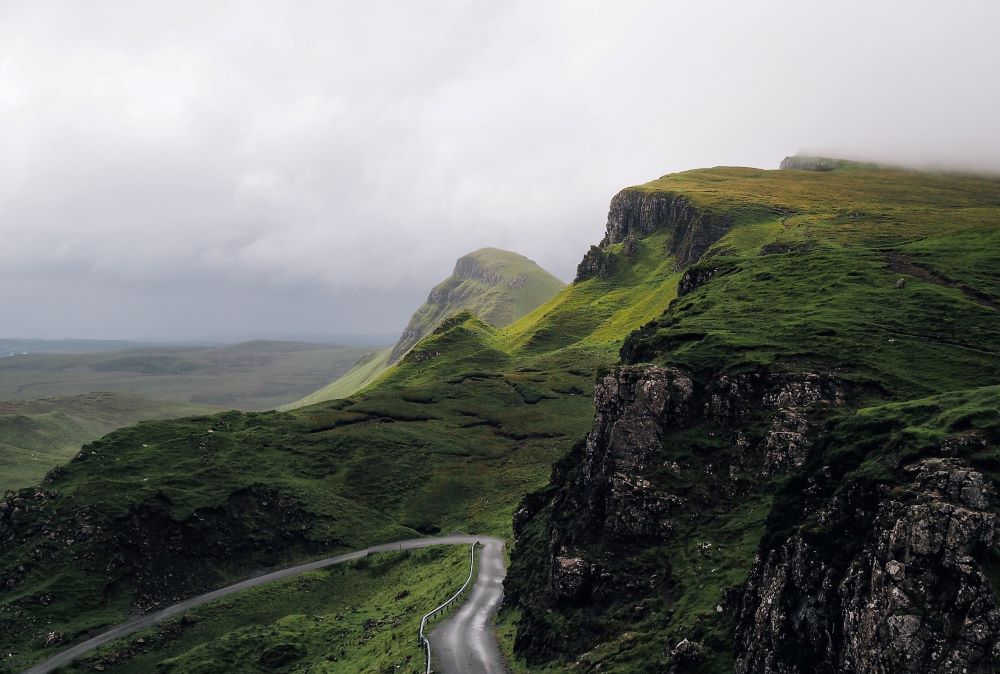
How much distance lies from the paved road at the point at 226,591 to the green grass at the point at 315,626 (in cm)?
266

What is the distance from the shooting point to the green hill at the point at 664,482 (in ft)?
121

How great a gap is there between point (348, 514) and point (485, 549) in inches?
1368

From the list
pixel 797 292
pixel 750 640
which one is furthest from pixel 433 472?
pixel 750 640

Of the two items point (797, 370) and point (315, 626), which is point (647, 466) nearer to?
point (797, 370)

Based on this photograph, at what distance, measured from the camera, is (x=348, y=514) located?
12512 centimetres

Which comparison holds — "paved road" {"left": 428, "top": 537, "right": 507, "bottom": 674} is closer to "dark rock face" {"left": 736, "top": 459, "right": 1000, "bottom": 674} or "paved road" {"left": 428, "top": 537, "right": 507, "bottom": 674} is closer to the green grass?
the green grass

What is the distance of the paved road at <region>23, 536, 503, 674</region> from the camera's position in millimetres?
83938

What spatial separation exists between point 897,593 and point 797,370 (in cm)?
3582

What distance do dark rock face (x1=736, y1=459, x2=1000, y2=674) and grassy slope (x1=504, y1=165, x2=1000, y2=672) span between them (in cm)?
194

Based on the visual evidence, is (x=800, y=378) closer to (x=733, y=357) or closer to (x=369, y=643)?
(x=733, y=357)

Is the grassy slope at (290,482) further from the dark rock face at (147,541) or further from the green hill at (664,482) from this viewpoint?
the green hill at (664,482)

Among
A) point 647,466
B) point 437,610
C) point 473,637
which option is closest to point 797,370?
point 647,466

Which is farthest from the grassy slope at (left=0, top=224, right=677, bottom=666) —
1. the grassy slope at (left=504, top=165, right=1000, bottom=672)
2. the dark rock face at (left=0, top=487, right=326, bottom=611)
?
the grassy slope at (left=504, top=165, right=1000, bottom=672)

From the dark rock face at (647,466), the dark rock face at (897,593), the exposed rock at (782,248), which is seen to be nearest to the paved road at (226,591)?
the dark rock face at (647,466)
